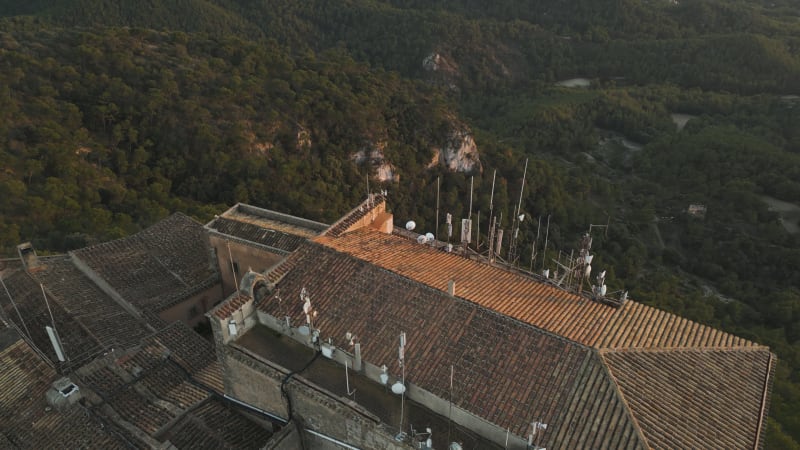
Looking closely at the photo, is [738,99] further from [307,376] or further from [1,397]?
[1,397]

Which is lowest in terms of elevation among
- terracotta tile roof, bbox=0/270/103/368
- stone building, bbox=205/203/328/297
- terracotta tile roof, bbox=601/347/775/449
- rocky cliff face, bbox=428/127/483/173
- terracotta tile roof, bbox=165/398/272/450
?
rocky cliff face, bbox=428/127/483/173

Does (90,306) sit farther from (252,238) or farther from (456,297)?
(456,297)

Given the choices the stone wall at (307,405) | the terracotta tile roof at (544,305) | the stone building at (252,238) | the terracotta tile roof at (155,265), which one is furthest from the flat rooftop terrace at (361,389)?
the terracotta tile roof at (155,265)

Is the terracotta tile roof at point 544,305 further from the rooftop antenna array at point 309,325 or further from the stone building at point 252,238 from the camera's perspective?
the stone building at point 252,238

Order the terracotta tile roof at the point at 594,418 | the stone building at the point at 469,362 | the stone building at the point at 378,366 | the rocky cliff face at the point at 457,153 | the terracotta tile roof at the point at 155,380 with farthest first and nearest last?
the rocky cliff face at the point at 457,153 < the terracotta tile roof at the point at 155,380 < the stone building at the point at 378,366 < the stone building at the point at 469,362 < the terracotta tile roof at the point at 594,418

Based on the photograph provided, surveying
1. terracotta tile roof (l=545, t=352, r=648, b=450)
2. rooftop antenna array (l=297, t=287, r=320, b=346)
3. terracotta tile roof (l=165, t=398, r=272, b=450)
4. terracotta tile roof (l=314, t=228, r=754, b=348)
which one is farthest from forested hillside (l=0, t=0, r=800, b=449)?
terracotta tile roof (l=165, t=398, r=272, b=450)

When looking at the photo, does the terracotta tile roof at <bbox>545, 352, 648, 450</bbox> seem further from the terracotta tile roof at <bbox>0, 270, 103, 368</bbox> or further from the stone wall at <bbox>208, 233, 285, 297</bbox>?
the terracotta tile roof at <bbox>0, 270, 103, 368</bbox>

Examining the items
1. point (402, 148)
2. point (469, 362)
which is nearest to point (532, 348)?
point (469, 362)
